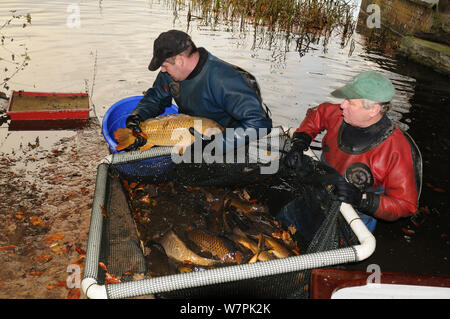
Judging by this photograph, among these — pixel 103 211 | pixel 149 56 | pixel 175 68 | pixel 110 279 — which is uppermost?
pixel 175 68

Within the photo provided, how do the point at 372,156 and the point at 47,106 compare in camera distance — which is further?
the point at 47,106

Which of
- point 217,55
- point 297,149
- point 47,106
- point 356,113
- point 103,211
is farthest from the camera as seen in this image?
point 217,55

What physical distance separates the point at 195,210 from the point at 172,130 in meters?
0.81

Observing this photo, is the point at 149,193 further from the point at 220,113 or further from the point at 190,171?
the point at 220,113

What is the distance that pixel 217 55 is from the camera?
10.3m

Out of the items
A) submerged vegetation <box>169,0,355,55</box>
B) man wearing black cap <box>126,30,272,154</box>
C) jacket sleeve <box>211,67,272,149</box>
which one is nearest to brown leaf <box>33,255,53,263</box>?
man wearing black cap <box>126,30,272,154</box>

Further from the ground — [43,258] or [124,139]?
[124,139]

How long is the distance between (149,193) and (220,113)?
109 centimetres

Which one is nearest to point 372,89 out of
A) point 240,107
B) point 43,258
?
point 240,107

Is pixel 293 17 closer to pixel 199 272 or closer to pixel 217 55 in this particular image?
pixel 217 55

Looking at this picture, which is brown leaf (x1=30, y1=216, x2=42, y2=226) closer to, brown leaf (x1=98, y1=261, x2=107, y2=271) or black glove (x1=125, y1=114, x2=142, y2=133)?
black glove (x1=125, y1=114, x2=142, y2=133)

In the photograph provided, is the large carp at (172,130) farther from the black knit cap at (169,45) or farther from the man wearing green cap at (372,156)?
the man wearing green cap at (372,156)

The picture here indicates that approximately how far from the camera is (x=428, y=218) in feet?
14.8
